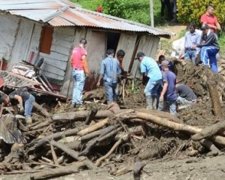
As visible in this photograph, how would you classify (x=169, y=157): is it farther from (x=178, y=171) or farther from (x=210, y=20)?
(x=210, y=20)

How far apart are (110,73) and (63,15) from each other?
272cm

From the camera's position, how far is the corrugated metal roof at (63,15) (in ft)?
67.6

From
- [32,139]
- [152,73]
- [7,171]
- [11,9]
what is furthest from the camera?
[11,9]

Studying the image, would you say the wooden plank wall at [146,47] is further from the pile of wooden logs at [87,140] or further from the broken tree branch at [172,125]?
the broken tree branch at [172,125]

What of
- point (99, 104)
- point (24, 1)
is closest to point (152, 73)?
point (99, 104)

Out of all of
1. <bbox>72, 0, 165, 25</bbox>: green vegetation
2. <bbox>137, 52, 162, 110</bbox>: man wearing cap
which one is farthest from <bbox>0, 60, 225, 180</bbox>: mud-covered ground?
<bbox>72, 0, 165, 25</bbox>: green vegetation

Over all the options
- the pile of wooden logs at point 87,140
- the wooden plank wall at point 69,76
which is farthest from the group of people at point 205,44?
the pile of wooden logs at point 87,140

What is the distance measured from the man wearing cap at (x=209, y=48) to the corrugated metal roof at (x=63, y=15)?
167cm

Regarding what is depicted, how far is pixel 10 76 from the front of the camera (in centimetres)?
2091

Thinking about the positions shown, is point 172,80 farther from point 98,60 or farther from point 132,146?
point 98,60

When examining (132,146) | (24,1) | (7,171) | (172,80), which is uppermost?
(24,1)

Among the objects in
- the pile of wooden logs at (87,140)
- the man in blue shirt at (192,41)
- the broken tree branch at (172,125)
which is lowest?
the pile of wooden logs at (87,140)

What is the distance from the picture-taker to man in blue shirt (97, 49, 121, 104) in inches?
778

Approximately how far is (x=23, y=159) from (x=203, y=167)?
4554mm
